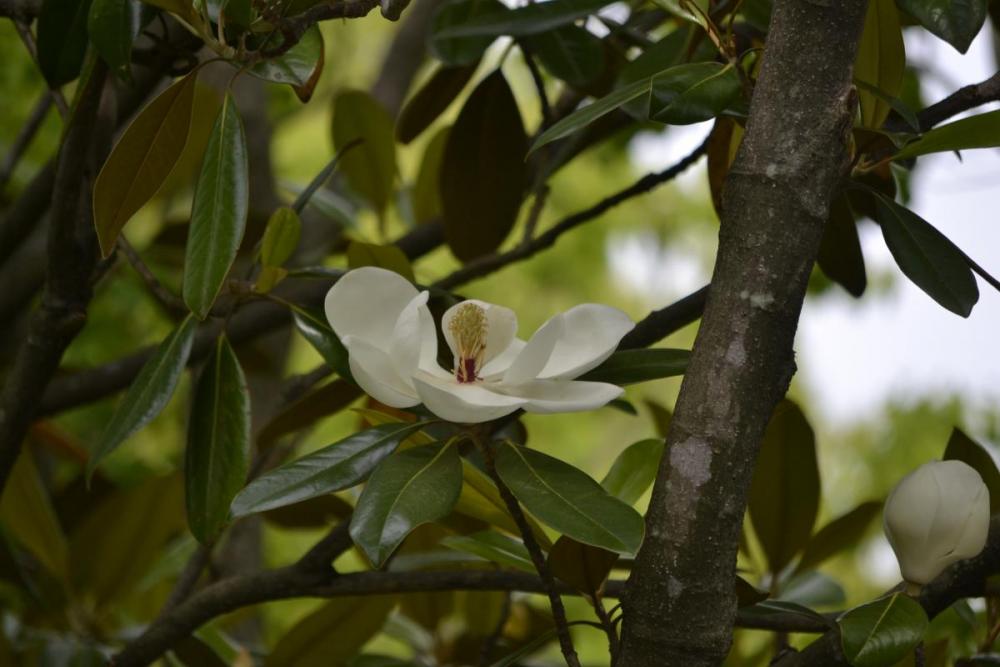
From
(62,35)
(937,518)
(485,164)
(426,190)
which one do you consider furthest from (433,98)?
(937,518)

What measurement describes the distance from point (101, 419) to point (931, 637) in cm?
117

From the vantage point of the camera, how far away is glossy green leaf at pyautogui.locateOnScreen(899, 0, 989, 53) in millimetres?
481

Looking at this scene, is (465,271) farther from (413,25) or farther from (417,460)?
(413,25)

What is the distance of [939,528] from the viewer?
46 centimetres

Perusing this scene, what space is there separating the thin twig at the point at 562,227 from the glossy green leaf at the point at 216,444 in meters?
0.19

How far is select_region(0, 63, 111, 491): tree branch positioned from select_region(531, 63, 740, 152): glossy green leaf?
0.27 metres

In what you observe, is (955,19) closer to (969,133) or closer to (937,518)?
(969,133)

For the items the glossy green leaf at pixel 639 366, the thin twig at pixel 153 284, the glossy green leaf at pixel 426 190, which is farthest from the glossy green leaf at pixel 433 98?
the glossy green leaf at pixel 639 366

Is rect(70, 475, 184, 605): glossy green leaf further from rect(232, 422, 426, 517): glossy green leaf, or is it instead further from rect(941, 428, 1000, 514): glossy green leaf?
rect(941, 428, 1000, 514): glossy green leaf

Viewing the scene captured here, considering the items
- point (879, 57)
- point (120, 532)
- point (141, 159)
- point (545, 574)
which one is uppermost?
point (879, 57)

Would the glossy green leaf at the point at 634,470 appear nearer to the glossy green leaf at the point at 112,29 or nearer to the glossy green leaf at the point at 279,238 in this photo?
the glossy green leaf at the point at 279,238

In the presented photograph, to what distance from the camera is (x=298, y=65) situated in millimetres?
508

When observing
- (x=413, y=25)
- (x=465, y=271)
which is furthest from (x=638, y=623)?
(x=413, y=25)

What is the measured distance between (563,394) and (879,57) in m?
0.24
